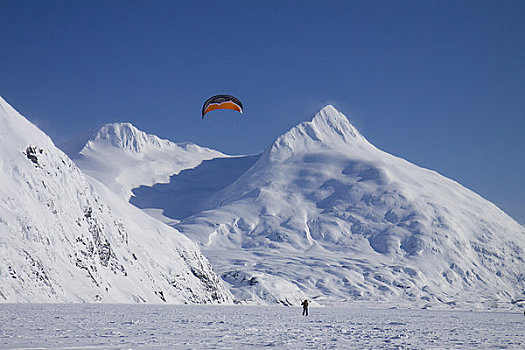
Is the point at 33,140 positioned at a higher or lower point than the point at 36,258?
higher

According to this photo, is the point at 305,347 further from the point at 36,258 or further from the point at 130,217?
the point at 130,217

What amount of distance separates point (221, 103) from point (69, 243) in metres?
32.1

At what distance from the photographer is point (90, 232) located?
86.0 metres

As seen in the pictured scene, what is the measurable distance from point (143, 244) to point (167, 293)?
12616 mm

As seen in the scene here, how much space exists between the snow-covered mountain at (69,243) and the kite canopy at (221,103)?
27454 millimetres

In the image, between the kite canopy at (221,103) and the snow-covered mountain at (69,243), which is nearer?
the kite canopy at (221,103)

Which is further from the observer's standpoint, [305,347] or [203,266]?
[203,266]

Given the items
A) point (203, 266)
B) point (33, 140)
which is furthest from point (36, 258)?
point (203, 266)

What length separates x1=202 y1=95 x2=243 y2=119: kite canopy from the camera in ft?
214

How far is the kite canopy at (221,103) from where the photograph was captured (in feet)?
214

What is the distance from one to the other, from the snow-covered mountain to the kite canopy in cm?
2745

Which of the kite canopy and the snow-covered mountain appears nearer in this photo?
the kite canopy

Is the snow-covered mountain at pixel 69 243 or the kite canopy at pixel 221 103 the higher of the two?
the kite canopy at pixel 221 103

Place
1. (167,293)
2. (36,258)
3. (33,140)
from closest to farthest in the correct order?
(36,258), (33,140), (167,293)
